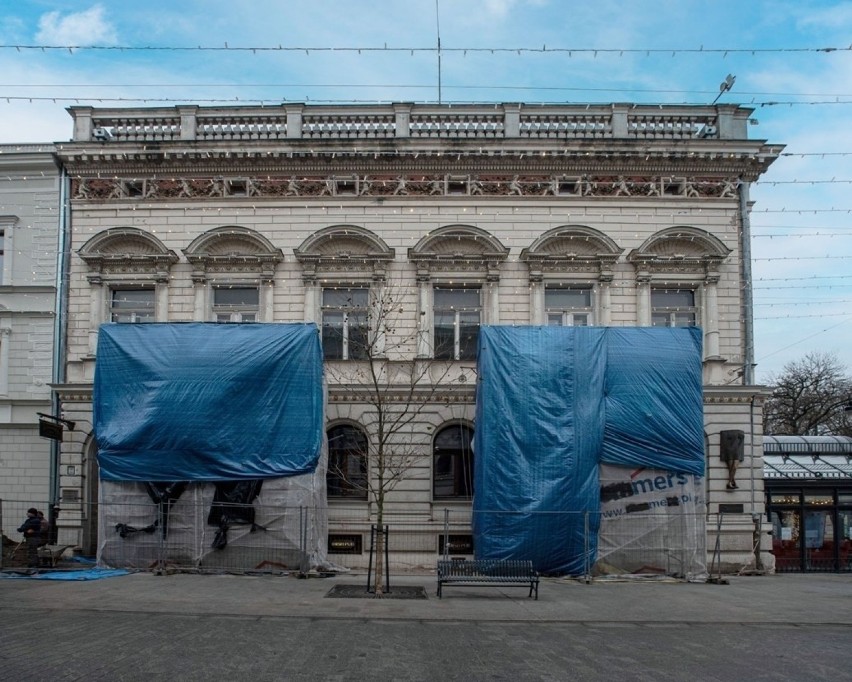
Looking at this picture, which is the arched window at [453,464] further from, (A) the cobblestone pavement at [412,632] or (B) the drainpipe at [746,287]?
(B) the drainpipe at [746,287]

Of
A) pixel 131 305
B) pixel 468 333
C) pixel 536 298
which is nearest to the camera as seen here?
pixel 536 298

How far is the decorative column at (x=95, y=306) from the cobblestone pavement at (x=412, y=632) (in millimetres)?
7599

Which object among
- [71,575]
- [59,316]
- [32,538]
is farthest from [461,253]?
[32,538]

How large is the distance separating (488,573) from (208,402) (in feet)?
25.7

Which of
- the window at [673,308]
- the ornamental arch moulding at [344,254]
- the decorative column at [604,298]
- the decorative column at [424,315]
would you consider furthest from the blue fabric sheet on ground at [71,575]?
the window at [673,308]

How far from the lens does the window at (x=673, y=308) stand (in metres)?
22.9

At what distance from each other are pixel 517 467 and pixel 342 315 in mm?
6872

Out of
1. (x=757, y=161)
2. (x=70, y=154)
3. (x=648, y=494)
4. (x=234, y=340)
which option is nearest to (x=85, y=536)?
(x=234, y=340)

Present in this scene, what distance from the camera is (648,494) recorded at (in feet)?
62.4

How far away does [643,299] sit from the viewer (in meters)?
22.5

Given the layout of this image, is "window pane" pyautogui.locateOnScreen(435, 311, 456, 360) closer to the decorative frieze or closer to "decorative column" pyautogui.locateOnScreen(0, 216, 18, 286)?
the decorative frieze

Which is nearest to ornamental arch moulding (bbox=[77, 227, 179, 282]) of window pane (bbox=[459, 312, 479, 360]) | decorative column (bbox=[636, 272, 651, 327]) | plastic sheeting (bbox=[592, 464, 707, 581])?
window pane (bbox=[459, 312, 479, 360])

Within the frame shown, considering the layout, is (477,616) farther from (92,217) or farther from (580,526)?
(92,217)

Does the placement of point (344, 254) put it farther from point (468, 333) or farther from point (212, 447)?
point (212, 447)
